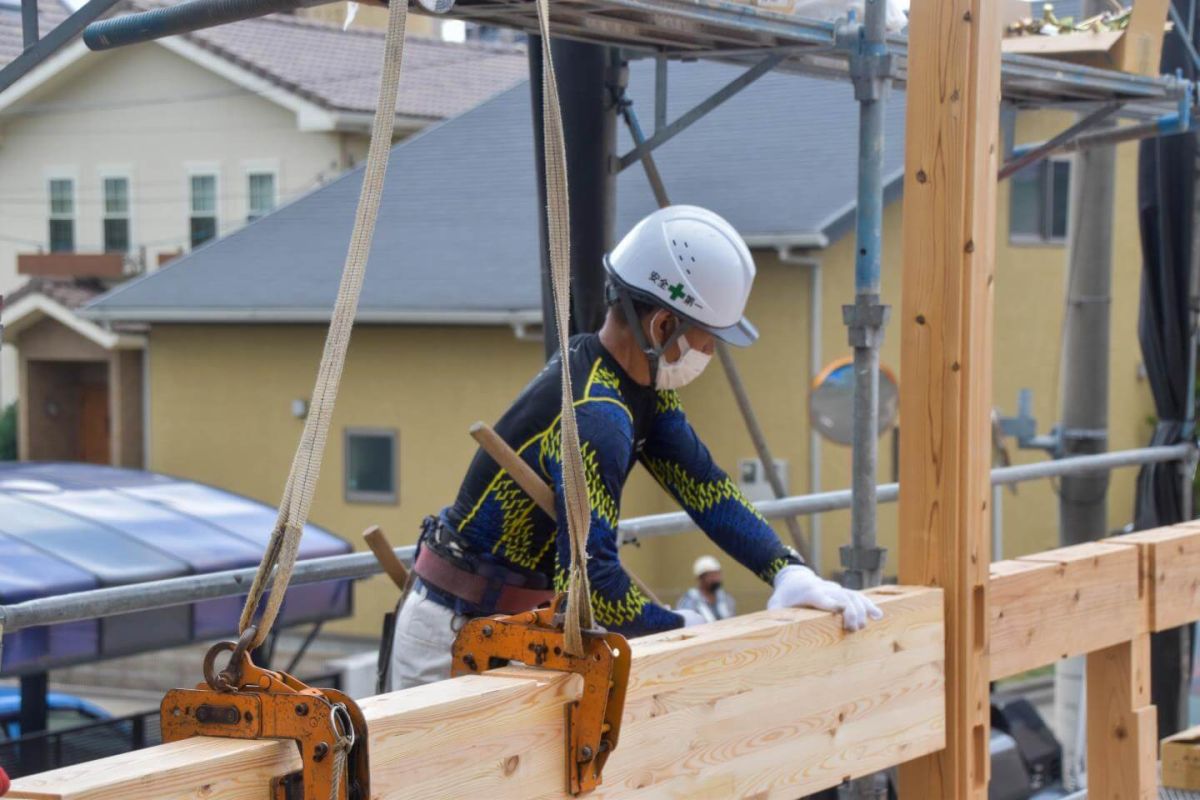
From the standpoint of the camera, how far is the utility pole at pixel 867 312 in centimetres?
407

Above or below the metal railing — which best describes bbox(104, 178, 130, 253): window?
above

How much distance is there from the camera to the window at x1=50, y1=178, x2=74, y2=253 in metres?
23.9

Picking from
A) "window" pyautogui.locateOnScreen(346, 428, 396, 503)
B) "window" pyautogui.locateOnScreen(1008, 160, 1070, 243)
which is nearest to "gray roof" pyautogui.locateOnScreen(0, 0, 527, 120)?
"window" pyautogui.locateOnScreen(346, 428, 396, 503)

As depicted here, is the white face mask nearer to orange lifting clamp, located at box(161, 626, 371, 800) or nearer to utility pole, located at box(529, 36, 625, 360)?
orange lifting clamp, located at box(161, 626, 371, 800)

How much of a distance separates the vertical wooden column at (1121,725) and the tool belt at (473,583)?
5.67 ft

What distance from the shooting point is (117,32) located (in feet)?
13.1

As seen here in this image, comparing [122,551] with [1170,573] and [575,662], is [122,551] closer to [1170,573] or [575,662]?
[1170,573]

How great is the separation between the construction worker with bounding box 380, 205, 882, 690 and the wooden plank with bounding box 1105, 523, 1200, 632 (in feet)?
4.30

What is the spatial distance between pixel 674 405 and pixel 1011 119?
11.8 ft

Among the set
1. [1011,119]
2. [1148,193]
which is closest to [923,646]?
[1011,119]

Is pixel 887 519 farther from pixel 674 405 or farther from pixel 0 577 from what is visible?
pixel 674 405

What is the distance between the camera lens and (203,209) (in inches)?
902

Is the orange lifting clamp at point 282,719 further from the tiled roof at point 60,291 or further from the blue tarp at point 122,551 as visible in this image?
the tiled roof at point 60,291

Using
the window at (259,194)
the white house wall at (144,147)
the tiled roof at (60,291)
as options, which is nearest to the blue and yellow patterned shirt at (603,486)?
the white house wall at (144,147)
